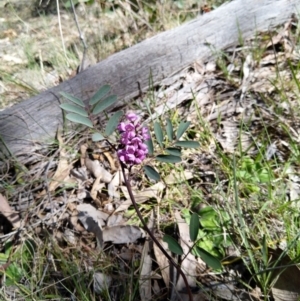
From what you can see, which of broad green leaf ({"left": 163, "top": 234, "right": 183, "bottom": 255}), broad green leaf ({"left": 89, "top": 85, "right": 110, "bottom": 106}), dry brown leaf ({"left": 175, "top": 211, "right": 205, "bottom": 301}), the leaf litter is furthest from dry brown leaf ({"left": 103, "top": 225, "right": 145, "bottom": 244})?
broad green leaf ({"left": 89, "top": 85, "right": 110, "bottom": 106})

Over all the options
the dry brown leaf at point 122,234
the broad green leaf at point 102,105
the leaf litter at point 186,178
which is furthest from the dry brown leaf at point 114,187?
the broad green leaf at point 102,105

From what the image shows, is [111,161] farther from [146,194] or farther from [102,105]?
[102,105]

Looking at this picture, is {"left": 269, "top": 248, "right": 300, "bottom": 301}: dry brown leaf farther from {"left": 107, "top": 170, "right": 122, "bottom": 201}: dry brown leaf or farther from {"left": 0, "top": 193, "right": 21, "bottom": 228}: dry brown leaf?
{"left": 0, "top": 193, "right": 21, "bottom": 228}: dry brown leaf

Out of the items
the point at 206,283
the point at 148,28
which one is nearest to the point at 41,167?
the point at 206,283

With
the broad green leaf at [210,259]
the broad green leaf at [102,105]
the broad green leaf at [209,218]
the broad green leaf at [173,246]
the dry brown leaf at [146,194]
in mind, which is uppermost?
the broad green leaf at [102,105]

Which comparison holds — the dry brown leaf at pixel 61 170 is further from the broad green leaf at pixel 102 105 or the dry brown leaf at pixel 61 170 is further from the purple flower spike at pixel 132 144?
the purple flower spike at pixel 132 144

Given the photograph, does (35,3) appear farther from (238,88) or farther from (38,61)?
(238,88)
